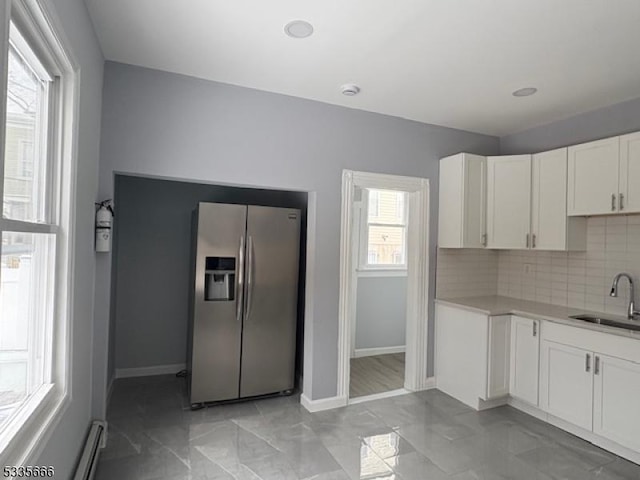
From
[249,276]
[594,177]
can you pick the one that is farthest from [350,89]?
[594,177]

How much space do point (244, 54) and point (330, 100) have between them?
3.21ft

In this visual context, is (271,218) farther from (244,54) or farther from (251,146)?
(244,54)

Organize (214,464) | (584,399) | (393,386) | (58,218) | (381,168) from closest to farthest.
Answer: (58,218) < (214,464) < (584,399) < (381,168) < (393,386)

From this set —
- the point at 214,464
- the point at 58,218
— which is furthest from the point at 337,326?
the point at 58,218

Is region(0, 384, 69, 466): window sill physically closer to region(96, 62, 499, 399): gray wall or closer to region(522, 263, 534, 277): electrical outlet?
region(96, 62, 499, 399): gray wall

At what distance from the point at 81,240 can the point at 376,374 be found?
3.32 m

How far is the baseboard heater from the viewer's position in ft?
6.38

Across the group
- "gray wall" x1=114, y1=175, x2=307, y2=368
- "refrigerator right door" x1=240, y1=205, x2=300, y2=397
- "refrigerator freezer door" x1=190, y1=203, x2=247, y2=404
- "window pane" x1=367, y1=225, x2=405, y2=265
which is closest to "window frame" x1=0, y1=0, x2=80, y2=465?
"refrigerator freezer door" x1=190, y1=203, x2=247, y2=404

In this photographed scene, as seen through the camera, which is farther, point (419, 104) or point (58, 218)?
point (419, 104)

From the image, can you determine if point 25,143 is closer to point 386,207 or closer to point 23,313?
point 23,313

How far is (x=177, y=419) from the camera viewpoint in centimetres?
301

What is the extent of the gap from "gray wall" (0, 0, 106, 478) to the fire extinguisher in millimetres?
83

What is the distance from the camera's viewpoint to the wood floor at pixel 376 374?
3.80m

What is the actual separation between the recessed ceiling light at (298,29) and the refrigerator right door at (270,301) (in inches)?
59.5
